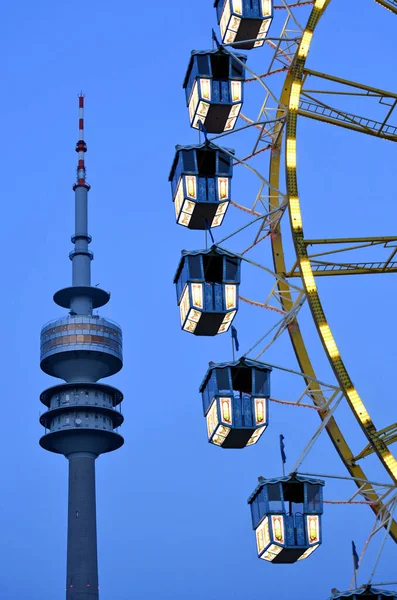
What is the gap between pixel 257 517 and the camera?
81.9 ft

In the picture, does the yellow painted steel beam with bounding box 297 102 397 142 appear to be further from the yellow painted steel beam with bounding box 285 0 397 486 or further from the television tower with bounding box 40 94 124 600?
the television tower with bounding box 40 94 124 600

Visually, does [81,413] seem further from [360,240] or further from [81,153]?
[360,240]

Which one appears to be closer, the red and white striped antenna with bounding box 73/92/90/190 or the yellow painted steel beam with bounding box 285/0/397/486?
the yellow painted steel beam with bounding box 285/0/397/486

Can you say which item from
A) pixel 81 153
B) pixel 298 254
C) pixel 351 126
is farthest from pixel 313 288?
pixel 81 153

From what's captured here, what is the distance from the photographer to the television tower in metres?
118

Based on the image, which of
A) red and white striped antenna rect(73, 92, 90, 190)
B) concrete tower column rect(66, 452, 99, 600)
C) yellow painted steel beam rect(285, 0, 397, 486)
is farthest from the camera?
red and white striped antenna rect(73, 92, 90, 190)

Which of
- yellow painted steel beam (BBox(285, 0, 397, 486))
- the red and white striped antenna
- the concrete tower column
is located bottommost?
yellow painted steel beam (BBox(285, 0, 397, 486))

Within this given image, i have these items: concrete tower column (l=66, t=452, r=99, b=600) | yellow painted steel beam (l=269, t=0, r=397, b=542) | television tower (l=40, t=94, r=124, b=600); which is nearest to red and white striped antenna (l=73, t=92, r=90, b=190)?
television tower (l=40, t=94, r=124, b=600)

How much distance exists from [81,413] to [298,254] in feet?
318

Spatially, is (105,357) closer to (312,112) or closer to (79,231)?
(79,231)

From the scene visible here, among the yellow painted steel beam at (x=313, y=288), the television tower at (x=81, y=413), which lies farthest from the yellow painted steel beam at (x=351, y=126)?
the television tower at (x=81, y=413)

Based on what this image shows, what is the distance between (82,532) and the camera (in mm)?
118125

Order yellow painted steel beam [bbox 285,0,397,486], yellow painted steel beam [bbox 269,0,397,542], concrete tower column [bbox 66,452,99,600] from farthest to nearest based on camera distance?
concrete tower column [bbox 66,452,99,600], yellow painted steel beam [bbox 269,0,397,542], yellow painted steel beam [bbox 285,0,397,486]

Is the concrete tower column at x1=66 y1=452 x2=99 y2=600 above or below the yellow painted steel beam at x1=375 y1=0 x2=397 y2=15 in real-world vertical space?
above
